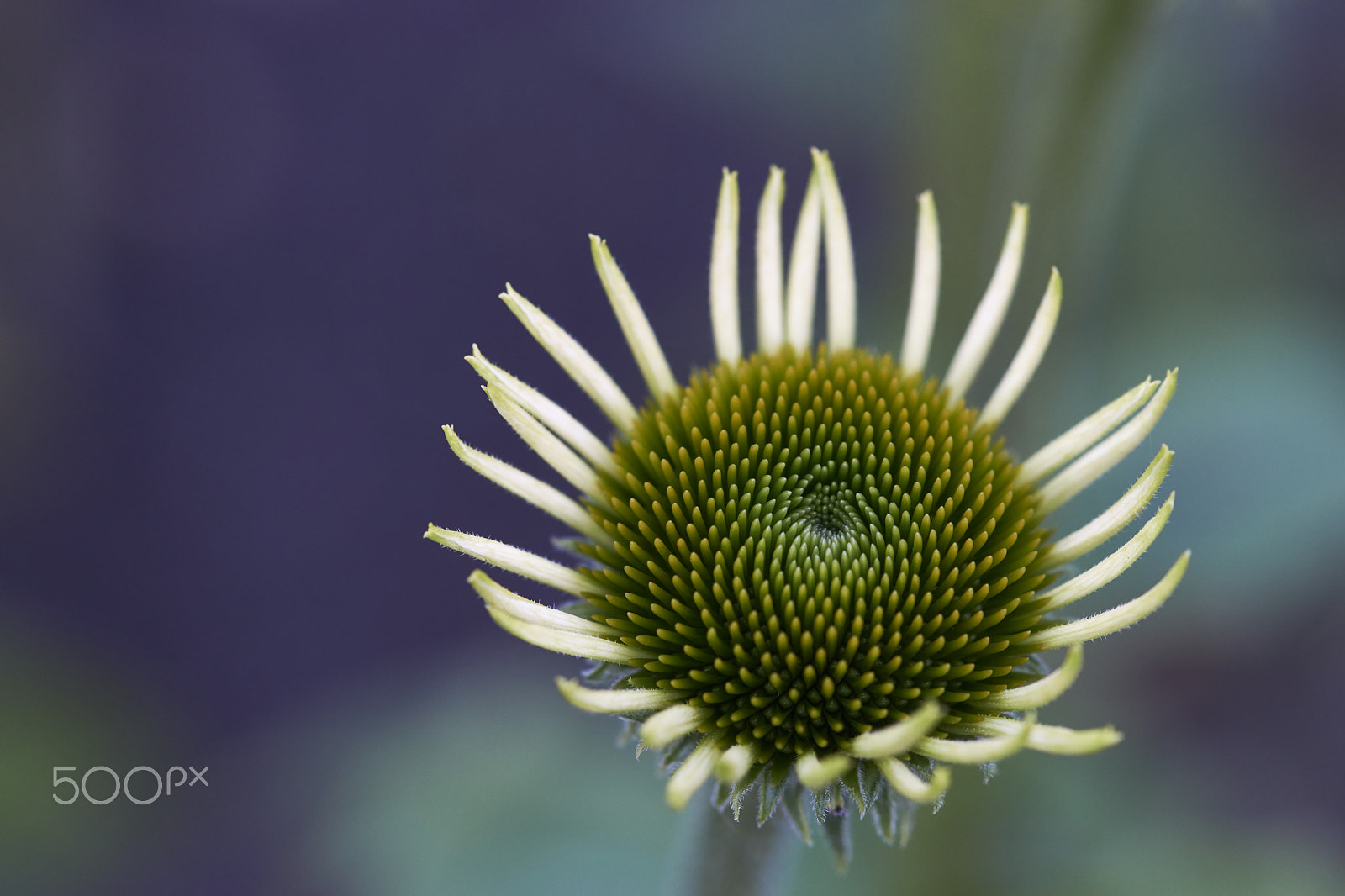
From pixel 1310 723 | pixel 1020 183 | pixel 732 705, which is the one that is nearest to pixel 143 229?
pixel 1020 183

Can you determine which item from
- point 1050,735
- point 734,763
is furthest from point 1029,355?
point 734,763

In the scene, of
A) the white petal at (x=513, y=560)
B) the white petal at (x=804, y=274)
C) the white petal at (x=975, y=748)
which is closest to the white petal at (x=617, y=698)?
the white petal at (x=513, y=560)

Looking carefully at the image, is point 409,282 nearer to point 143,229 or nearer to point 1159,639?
point 143,229

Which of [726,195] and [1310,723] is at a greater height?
[726,195]

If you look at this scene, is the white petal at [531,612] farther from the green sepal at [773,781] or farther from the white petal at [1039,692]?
the white petal at [1039,692]

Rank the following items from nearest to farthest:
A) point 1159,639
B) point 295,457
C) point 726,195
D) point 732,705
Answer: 1. point 732,705
2. point 726,195
3. point 1159,639
4. point 295,457

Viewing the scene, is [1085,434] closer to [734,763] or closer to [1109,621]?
[1109,621]

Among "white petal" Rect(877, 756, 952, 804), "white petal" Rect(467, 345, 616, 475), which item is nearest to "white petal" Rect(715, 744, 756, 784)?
"white petal" Rect(877, 756, 952, 804)
